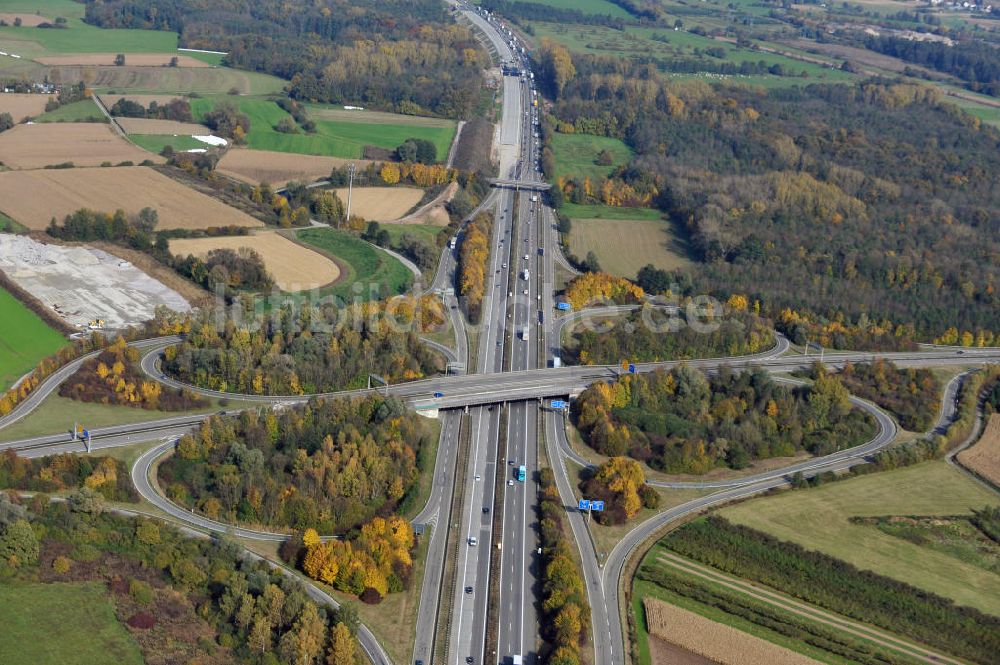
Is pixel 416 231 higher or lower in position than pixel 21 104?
lower

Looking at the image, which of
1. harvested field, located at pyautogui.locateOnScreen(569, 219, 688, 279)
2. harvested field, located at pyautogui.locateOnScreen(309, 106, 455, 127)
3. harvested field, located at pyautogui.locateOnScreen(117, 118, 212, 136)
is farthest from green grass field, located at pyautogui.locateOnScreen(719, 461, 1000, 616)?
harvested field, located at pyautogui.locateOnScreen(309, 106, 455, 127)

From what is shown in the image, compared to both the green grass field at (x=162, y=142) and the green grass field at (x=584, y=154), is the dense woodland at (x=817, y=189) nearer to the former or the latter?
the green grass field at (x=584, y=154)

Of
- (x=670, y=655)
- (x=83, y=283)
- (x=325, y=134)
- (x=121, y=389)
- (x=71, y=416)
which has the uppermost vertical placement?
(x=325, y=134)

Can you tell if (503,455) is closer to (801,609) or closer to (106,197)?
(801,609)

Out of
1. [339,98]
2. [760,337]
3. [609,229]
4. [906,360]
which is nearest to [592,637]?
[760,337]

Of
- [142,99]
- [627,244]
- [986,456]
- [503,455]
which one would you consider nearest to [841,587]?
[986,456]

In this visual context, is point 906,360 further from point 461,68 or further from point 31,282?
point 461,68
